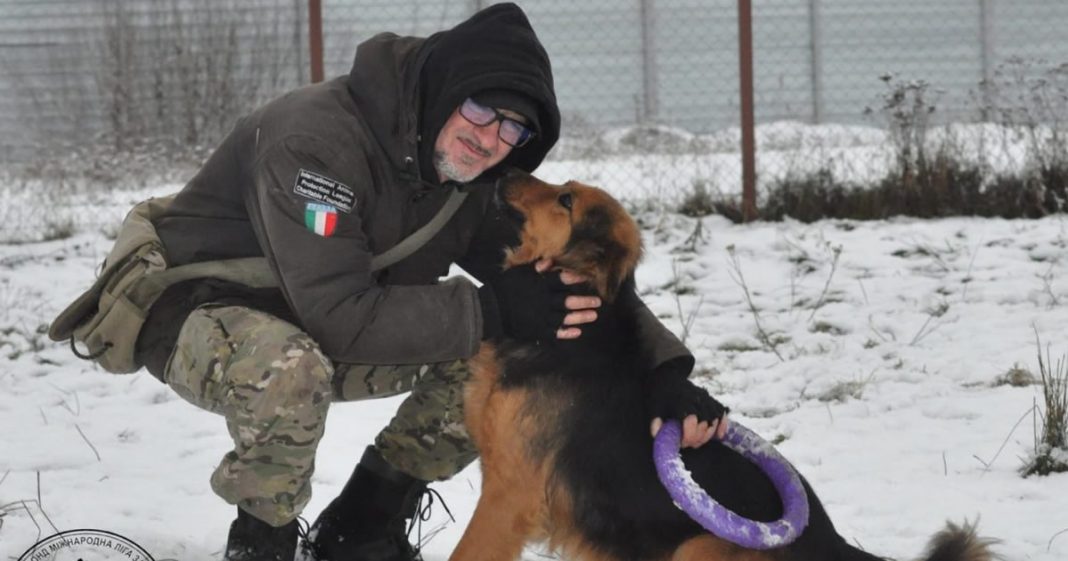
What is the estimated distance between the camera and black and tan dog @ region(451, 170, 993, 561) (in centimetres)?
301

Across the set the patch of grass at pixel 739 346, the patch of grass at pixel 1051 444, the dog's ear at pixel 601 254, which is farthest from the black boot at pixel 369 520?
the patch of grass at pixel 739 346

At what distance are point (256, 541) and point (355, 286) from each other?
0.73 m

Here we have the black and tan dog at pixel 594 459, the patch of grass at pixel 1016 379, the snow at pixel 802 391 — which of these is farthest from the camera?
the patch of grass at pixel 1016 379

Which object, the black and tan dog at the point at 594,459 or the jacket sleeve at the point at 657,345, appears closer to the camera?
the black and tan dog at the point at 594,459

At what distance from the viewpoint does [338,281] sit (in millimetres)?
3102

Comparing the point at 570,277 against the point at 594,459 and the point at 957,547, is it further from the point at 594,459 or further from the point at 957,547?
the point at 957,547

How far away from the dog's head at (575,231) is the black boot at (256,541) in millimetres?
996

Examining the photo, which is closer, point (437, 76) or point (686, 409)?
point (686, 409)

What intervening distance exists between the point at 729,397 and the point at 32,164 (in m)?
8.62

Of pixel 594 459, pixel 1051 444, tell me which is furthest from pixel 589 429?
pixel 1051 444

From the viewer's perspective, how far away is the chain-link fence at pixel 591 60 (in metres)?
11.8

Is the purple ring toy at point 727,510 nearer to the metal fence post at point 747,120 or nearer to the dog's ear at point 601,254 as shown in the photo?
the dog's ear at point 601,254

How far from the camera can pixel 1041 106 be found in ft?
27.3

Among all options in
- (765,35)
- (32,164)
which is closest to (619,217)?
(32,164)
